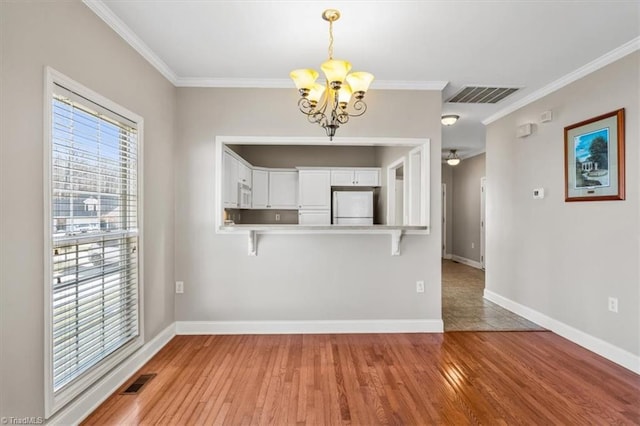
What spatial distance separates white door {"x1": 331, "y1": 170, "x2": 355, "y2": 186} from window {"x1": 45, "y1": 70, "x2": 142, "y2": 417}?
333 cm

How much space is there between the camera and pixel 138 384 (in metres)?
2.35

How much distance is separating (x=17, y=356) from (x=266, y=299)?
2.01 meters

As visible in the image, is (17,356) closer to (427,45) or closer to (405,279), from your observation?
(405,279)

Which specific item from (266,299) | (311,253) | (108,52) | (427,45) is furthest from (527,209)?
(108,52)

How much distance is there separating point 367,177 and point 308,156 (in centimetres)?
113

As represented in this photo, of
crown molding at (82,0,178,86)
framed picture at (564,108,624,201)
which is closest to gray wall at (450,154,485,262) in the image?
framed picture at (564,108,624,201)

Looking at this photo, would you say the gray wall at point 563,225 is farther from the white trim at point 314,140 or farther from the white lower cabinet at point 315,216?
the white lower cabinet at point 315,216

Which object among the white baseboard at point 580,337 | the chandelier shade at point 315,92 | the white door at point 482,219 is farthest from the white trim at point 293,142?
Answer: the white door at point 482,219

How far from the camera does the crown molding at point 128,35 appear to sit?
2.08m

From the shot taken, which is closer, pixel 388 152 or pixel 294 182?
pixel 388 152

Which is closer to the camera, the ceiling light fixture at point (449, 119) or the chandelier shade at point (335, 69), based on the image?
the chandelier shade at point (335, 69)

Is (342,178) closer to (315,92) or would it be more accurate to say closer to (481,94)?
(481,94)

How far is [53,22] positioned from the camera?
5.74 feet

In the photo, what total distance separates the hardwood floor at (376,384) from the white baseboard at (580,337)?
0.08 m
